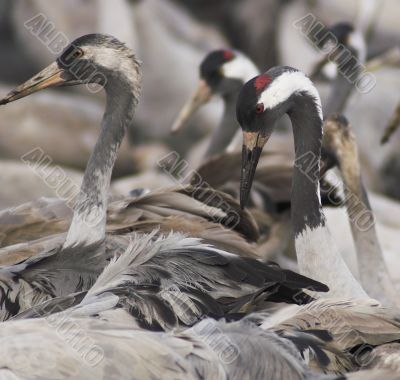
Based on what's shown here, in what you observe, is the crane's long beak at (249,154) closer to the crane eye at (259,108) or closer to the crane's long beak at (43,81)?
the crane eye at (259,108)

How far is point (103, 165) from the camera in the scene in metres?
4.79

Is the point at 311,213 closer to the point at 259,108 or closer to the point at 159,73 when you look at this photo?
the point at 259,108

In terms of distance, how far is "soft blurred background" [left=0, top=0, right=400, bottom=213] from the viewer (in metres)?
9.80

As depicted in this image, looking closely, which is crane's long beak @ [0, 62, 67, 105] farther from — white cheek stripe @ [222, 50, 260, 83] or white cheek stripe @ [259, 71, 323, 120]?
white cheek stripe @ [222, 50, 260, 83]

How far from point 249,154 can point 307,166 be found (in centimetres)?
24

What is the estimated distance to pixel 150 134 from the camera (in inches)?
446

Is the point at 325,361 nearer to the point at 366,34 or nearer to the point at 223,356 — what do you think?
the point at 223,356

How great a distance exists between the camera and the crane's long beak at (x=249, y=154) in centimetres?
449

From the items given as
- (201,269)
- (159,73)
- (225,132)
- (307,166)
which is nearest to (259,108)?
(307,166)

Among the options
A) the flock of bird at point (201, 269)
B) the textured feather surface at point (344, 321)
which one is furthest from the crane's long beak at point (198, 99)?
the textured feather surface at point (344, 321)

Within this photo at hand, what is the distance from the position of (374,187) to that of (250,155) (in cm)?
513

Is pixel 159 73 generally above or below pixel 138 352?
below

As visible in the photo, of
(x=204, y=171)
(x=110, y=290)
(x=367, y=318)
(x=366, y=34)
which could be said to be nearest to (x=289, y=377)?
(x=367, y=318)

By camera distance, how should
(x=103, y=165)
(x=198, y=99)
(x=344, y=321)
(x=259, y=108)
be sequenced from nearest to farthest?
(x=344, y=321) → (x=259, y=108) → (x=103, y=165) → (x=198, y=99)
